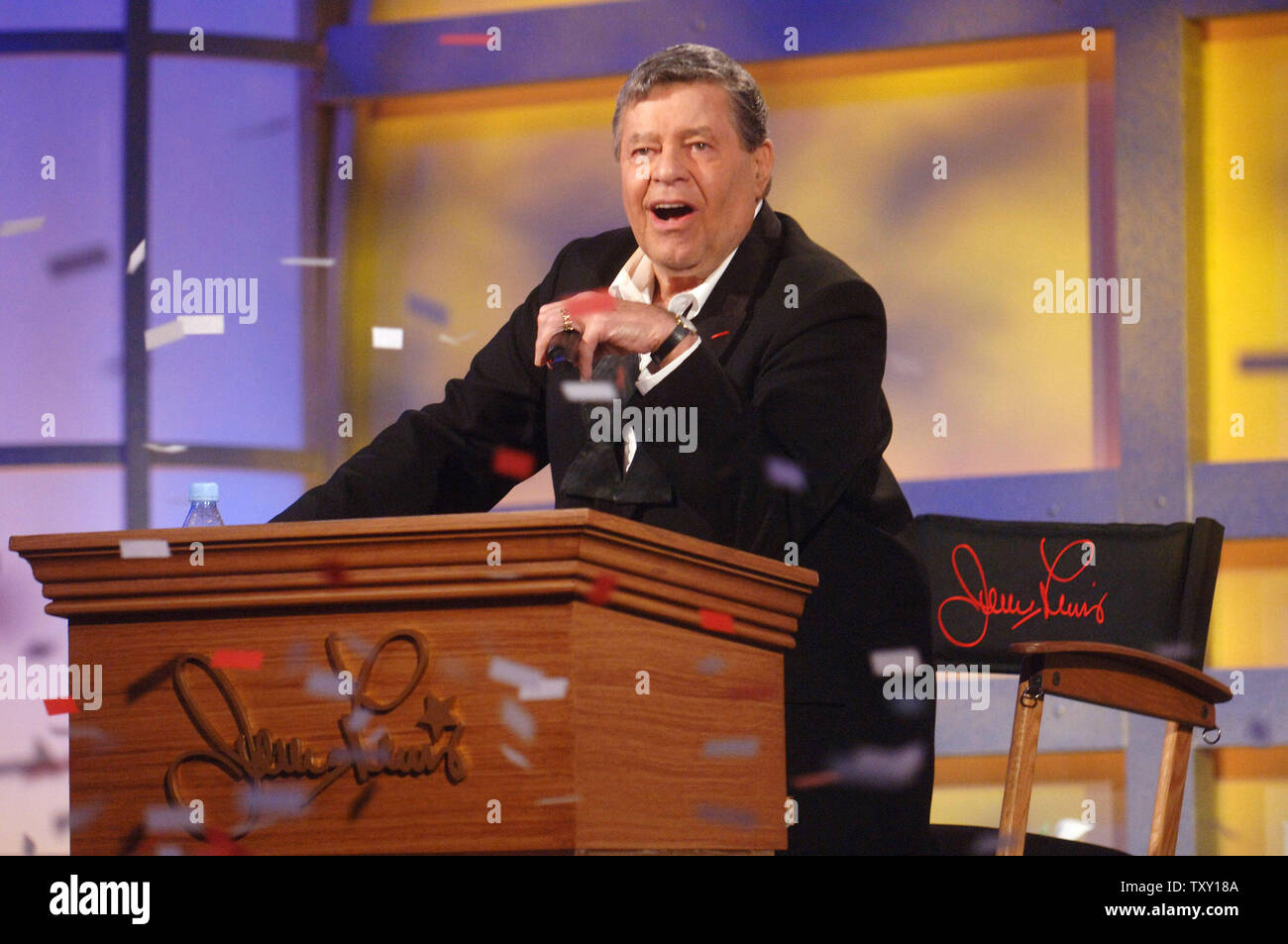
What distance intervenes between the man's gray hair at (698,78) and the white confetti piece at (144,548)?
3.32 ft

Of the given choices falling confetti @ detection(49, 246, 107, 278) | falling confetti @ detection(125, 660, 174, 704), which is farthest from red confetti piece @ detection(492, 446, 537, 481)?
falling confetti @ detection(49, 246, 107, 278)

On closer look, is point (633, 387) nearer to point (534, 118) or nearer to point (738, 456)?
point (738, 456)

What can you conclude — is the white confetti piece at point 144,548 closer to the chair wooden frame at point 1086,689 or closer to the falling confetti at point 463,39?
the chair wooden frame at point 1086,689

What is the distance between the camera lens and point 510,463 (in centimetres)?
250

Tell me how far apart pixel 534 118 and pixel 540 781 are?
10.1 ft

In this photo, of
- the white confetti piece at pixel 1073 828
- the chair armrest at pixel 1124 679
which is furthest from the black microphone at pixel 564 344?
the white confetti piece at pixel 1073 828

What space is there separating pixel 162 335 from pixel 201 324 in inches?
5.7

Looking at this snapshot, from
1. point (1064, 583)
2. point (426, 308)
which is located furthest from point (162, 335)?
point (1064, 583)

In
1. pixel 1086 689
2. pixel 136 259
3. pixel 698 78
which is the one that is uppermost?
pixel 136 259

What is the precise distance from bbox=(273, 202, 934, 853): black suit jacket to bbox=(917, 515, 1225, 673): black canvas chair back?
62 centimetres

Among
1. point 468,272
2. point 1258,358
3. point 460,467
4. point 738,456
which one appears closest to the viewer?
point 738,456
